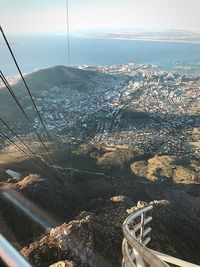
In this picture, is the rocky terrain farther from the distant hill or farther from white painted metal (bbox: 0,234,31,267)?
white painted metal (bbox: 0,234,31,267)

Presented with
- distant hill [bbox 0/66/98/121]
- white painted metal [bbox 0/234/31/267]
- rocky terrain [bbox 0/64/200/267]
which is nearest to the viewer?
white painted metal [bbox 0/234/31/267]

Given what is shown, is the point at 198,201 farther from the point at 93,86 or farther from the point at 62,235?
the point at 93,86

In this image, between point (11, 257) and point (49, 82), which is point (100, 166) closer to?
point (11, 257)

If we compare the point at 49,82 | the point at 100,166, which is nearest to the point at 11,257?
the point at 100,166

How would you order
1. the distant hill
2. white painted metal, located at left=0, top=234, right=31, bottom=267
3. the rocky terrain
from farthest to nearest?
the distant hill < the rocky terrain < white painted metal, located at left=0, top=234, right=31, bottom=267

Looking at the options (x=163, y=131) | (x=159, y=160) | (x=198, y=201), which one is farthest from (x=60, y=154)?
(x=163, y=131)

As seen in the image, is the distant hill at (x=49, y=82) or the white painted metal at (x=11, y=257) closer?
the white painted metal at (x=11, y=257)

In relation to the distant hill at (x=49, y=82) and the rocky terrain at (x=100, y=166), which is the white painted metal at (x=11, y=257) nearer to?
the rocky terrain at (x=100, y=166)

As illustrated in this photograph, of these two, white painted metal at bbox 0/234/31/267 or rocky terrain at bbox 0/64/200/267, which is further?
→ rocky terrain at bbox 0/64/200/267

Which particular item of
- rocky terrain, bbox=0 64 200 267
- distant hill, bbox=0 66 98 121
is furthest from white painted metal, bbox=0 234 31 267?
distant hill, bbox=0 66 98 121

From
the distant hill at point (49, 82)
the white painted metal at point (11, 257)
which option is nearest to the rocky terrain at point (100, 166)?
the distant hill at point (49, 82)

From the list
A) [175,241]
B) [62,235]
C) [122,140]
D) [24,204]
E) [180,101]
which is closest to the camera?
[62,235]
